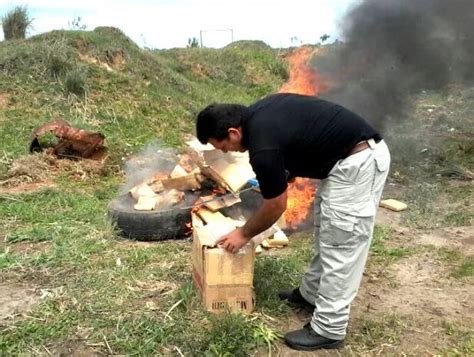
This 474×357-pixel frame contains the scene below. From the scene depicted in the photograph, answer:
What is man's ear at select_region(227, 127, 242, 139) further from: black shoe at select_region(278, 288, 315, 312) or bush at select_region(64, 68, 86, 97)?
bush at select_region(64, 68, 86, 97)

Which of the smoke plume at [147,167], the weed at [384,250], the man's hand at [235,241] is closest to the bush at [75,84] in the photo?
the smoke plume at [147,167]

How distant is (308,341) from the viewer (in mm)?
3623

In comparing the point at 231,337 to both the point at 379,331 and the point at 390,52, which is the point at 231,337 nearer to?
the point at 379,331

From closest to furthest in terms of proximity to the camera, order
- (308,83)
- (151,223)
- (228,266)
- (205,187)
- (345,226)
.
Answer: (345,226)
(228,266)
(151,223)
(205,187)
(308,83)

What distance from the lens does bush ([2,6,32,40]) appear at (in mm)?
14867

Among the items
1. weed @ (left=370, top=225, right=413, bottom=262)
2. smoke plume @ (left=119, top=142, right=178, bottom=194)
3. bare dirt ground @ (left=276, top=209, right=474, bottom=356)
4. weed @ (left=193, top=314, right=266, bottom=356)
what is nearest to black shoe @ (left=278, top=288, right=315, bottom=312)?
bare dirt ground @ (left=276, top=209, right=474, bottom=356)

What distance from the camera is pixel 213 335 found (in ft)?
11.8

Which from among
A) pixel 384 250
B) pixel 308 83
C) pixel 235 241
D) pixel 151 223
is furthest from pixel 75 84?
pixel 235 241

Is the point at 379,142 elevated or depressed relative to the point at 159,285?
elevated

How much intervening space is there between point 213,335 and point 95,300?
1101 millimetres

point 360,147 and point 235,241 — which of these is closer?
point 360,147

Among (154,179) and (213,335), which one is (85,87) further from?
(213,335)

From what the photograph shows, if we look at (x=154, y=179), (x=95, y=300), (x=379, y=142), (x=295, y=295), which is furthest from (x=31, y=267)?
(x=379, y=142)

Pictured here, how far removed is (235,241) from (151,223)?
1.95 metres
